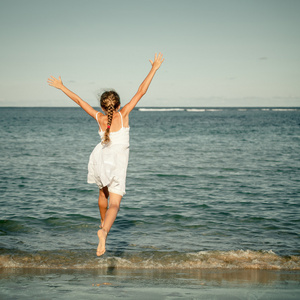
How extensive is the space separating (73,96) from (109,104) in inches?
20.7

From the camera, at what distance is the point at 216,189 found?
12852 mm

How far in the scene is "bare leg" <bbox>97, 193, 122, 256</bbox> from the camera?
5012 millimetres

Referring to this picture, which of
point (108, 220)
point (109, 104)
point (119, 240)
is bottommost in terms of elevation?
point (119, 240)

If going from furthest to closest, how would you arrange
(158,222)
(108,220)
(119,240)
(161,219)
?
(161,219) < (158,222) < (119,240) < (108,220)

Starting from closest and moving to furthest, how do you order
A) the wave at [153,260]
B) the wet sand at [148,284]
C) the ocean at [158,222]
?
the wet sand at [148,284] < the wave at [153,260] < the ocean at [158,222]

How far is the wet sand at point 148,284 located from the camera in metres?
4.73

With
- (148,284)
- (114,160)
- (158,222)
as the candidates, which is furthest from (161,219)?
(114,160)

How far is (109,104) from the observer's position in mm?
5426

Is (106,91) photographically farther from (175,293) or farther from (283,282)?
(283,282)

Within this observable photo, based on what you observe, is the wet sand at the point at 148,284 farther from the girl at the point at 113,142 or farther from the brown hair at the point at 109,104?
the brown hair at the point at 109,104

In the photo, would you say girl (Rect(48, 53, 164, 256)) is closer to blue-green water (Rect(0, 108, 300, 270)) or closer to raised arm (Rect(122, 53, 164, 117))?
raised arm (Rect(122, 53, 164, 117))

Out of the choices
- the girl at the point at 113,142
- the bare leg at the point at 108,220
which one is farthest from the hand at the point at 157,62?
the bare leg at the point at 108,220

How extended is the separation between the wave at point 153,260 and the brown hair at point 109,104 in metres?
2.23

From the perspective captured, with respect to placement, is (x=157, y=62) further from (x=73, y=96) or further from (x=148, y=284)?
(x=148, y=284)
